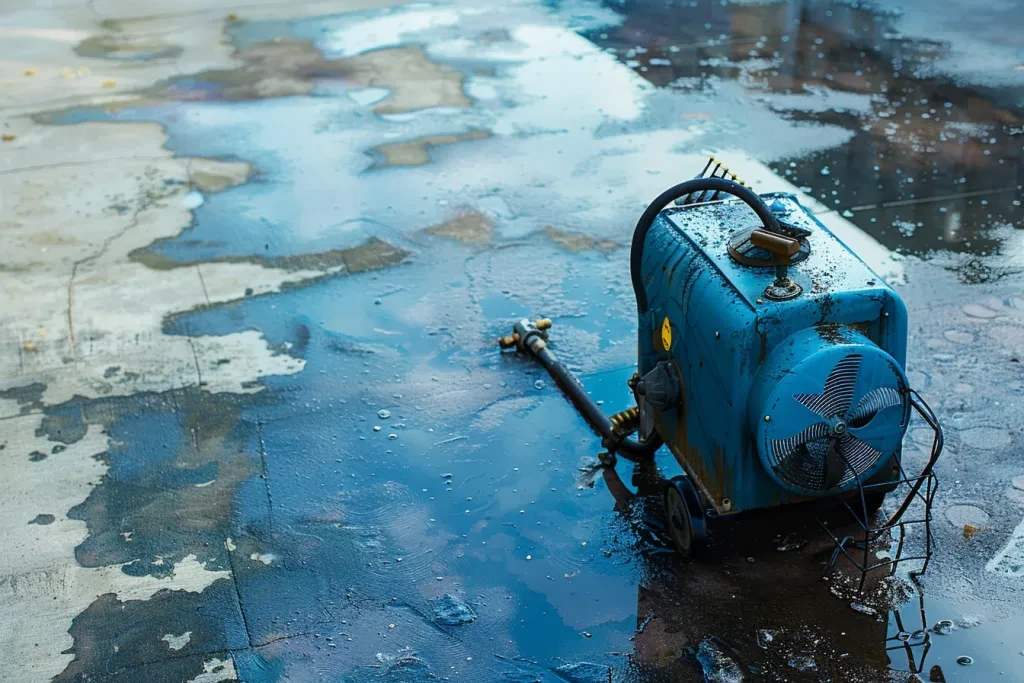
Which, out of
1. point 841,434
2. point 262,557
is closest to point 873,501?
point 841,434

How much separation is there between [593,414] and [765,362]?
1310 mm

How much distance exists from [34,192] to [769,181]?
5.04m

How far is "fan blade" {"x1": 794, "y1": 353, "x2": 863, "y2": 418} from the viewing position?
3207 millimetres

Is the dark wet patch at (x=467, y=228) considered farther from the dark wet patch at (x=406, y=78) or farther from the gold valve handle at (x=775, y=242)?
the gold valve handle at (x=775, y=242)

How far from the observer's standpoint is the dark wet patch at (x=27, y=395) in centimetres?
487

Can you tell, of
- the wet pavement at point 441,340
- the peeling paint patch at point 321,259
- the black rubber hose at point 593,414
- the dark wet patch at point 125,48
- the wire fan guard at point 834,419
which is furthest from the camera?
the dark wet patch at point 125,48

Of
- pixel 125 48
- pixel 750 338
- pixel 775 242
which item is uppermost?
pixel 775 242

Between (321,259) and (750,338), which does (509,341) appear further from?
(750,338)

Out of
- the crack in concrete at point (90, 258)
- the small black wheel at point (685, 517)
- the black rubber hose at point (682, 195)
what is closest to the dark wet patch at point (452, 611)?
the small black wheel at point (685, 517)

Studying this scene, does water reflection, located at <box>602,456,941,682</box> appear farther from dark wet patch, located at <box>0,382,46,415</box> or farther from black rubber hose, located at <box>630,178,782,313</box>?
dark wet patch, located at <box>0,382,46,415</box>

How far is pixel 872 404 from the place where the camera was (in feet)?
10.8

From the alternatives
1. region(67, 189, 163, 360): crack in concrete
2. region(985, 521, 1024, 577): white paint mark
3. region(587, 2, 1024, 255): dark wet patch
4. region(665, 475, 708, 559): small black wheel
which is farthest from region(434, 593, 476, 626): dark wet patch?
region(587, 2, 1024, 255): dark wet patch

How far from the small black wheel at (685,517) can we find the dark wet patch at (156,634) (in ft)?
5.23

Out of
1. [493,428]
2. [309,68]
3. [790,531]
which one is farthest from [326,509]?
[309,68]
